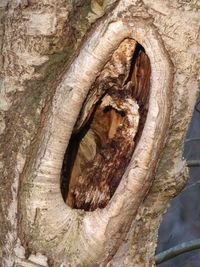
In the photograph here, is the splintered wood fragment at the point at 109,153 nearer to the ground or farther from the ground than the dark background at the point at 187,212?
farther from the ground

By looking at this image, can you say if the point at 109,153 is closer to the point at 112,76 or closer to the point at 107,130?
the point at 107,130

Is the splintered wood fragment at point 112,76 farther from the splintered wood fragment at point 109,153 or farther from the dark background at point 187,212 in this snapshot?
the dark background at point 187,212

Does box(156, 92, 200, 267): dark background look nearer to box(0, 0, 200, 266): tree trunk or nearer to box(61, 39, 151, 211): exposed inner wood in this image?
box(61, 39, 151, 211): exposed inner wood

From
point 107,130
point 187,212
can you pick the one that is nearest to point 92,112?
point 107,130

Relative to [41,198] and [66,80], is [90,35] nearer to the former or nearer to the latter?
[66,80]

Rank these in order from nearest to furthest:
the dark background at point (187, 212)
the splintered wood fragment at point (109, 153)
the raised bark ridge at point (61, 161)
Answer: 1. the raised bark ridge at point (61, 161)
2. the splintered wood fragment at point (109, 153)
3. the dark background at point (187, 212)

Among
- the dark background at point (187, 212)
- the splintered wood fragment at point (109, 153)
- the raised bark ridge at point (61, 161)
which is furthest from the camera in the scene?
the dark background at point (187, 212)

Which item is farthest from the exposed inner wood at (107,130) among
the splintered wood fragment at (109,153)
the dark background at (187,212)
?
the dark background at (187,212)

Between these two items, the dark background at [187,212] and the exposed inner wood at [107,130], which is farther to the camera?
the dark background at [187,212]
